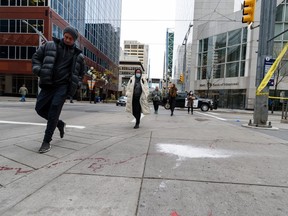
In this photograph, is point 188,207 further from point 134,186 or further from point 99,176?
point 99,176

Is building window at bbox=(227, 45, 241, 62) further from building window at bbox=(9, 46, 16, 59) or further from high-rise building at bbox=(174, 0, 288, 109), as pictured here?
building window at bbox=(9, 46, 16, 59)

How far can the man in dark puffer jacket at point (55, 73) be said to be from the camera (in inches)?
157

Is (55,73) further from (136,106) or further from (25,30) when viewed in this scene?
(25,30)

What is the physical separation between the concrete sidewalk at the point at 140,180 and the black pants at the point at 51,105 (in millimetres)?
354

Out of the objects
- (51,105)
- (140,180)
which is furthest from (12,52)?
(140,180)

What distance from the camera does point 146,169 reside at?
3215 mm

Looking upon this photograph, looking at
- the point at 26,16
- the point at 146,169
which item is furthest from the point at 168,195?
the point at 26,16

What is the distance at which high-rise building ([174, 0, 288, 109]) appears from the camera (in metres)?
33.6

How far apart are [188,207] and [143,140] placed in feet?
9.71

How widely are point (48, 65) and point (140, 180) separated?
2.30 metres

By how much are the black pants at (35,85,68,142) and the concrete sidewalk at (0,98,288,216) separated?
1.16 ft

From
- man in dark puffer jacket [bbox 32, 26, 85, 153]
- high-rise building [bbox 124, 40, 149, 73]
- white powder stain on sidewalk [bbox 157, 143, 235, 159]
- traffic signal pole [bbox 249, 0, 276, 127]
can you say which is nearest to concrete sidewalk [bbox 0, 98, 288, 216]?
white powder stain on sidewalk [bbox 157, 143, 235, 159]

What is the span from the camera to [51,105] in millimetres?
4035

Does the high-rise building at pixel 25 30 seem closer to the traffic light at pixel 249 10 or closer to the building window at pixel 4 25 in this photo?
the building window at pixel 4 25
